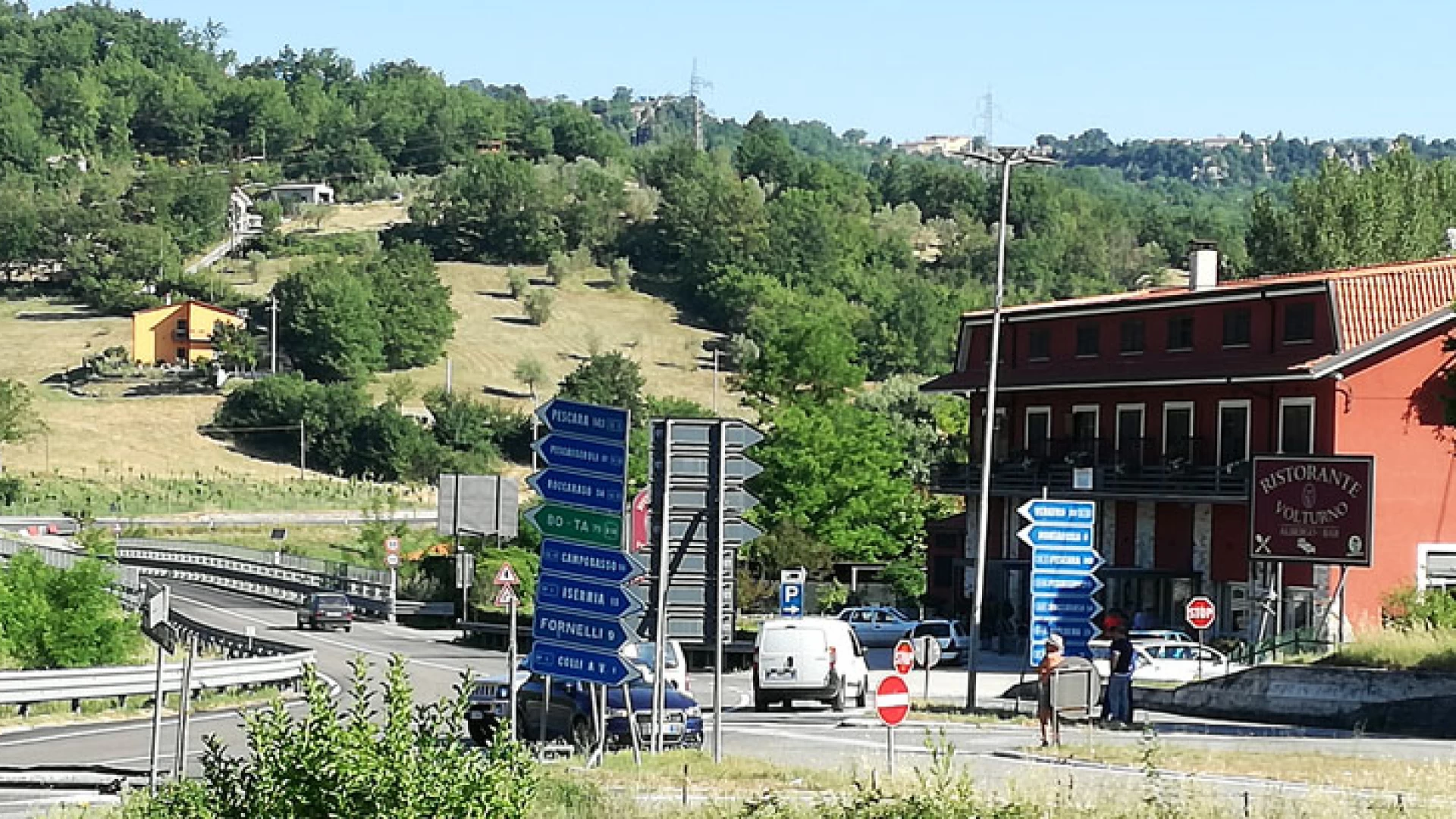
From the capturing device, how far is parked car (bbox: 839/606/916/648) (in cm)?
6510

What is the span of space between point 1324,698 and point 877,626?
27.1 m

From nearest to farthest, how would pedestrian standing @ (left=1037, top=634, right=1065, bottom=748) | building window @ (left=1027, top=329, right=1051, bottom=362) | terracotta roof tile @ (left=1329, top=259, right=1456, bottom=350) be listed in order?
pedestrian standing @ (left=1037, top=634, right=1065, bottom=748) → terracotta roof tile @ (left=1329, top=259, right=1456, bottom=350) → building window @ (left=1027, top=329, right=1051, bottom=362)

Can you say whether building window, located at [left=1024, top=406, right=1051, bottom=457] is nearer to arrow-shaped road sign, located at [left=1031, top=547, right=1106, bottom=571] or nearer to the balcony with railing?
the balcony with railing

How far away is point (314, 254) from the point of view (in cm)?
19275

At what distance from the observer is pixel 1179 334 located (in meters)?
62.4

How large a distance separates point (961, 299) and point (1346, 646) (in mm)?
142616

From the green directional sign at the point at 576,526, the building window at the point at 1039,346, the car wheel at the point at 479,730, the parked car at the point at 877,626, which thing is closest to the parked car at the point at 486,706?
the car wheel at the point at 479,730

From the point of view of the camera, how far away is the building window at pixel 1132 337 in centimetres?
6388

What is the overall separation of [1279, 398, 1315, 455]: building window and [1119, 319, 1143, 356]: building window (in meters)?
6.79

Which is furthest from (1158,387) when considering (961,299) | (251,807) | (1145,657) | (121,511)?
(961,299)

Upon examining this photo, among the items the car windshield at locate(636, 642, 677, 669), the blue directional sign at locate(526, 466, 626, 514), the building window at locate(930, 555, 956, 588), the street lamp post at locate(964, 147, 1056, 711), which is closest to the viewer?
the blue directional sign at locate(526, 466, 626, 514)

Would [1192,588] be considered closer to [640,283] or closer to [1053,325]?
[1053,325]

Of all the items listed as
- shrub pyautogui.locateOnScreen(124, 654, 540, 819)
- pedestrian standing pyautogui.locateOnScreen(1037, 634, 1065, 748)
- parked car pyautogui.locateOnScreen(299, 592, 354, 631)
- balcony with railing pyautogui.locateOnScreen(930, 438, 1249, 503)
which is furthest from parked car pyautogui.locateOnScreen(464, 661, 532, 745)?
parked car pyautogui.locateOnScreen(299, 592, 354, 631)

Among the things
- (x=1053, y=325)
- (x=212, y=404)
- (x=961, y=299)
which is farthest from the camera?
(x=961, y=299)
